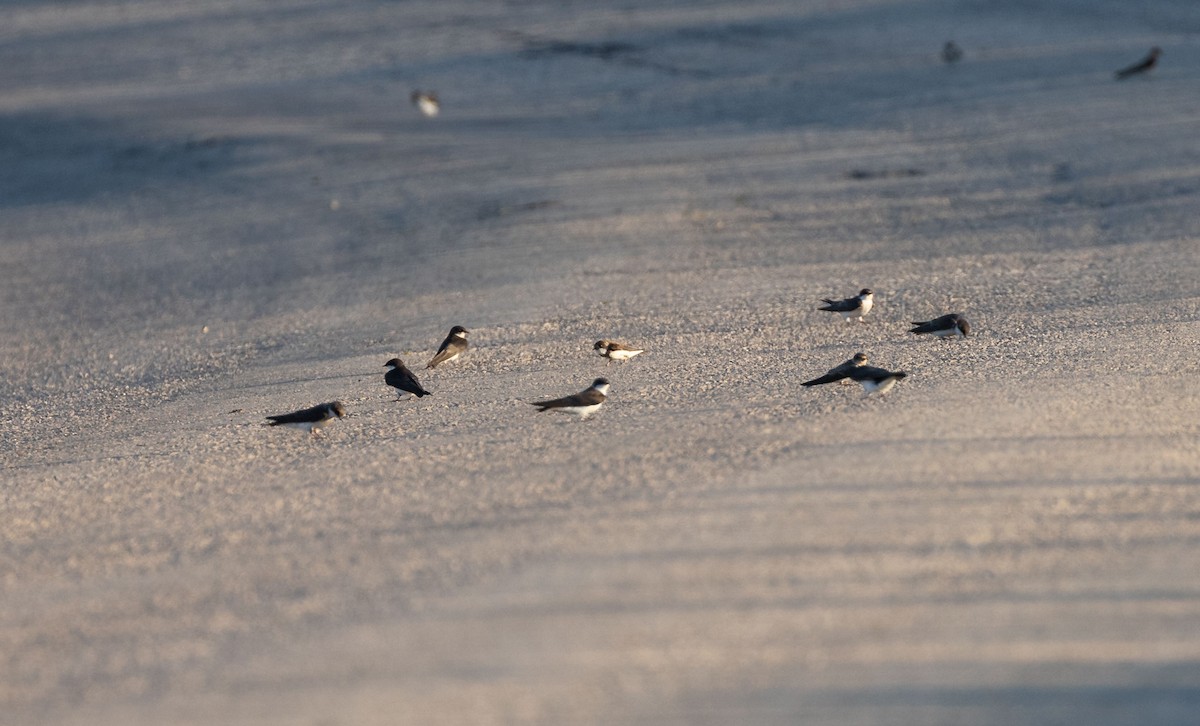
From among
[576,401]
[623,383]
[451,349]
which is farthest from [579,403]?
[451,349]

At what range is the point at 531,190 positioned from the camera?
16.9 m

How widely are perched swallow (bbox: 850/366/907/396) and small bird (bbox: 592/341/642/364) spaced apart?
209 centimetres

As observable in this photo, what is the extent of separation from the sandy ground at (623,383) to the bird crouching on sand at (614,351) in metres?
0.15

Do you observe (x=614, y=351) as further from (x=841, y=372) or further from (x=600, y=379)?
(x=841, y=372)

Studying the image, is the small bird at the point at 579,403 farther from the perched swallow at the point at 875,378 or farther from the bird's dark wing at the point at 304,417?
the perched swallow at the point at 875,378

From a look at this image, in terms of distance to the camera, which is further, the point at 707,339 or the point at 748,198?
the point at 748,198

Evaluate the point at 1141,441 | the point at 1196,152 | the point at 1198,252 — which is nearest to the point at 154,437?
the point at 1141,441

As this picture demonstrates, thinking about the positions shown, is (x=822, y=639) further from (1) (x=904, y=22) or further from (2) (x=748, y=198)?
(1) (x=904, y=22)

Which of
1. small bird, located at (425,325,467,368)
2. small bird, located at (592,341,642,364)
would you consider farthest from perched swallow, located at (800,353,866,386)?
small bird, located at (425,325,467,368)

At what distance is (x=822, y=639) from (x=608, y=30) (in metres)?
20.6

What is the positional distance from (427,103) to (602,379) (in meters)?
12.8

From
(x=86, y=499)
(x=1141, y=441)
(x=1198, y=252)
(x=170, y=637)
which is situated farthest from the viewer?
(x=1198, y=252)

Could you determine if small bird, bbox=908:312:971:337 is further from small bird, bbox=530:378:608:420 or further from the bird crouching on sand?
small bird, bbox=530:378:608:420

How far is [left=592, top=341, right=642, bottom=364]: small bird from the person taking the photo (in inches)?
417
